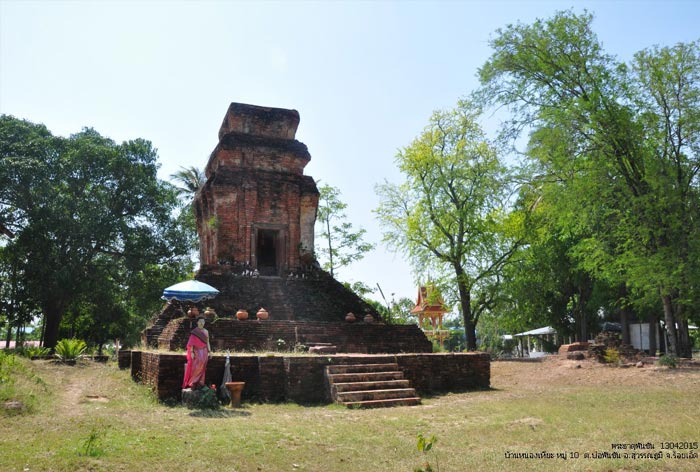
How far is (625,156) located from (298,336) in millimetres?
10746

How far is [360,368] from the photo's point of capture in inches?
400

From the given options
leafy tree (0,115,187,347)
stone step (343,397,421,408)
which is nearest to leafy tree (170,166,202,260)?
leafy tree (0,115,187,347)

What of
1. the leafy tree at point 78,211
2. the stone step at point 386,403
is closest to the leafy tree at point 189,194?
the leafy tree at point 78,211

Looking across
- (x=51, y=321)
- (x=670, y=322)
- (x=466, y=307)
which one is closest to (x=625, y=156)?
(x=670, y=322)

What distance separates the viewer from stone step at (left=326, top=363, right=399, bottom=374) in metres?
9.91

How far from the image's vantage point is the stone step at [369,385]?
30.9ft

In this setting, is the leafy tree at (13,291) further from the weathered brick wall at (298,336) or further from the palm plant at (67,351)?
the weathered brick wall at (298,336)

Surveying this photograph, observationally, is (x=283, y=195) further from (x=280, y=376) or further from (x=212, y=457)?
(x=212, y=457)

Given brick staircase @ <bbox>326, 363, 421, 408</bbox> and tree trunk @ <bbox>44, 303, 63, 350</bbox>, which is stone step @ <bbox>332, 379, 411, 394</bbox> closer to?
brick staircase @ <bbox>326, 363, 421, 408</bbox>

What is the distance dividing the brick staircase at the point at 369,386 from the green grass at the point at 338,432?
1.47 ft

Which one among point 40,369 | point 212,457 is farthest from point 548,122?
point 40,369

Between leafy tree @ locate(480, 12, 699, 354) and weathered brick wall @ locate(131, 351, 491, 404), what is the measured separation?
7.65 metres

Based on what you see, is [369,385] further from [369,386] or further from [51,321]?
[51,321]

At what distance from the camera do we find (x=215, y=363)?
9.72 metres
